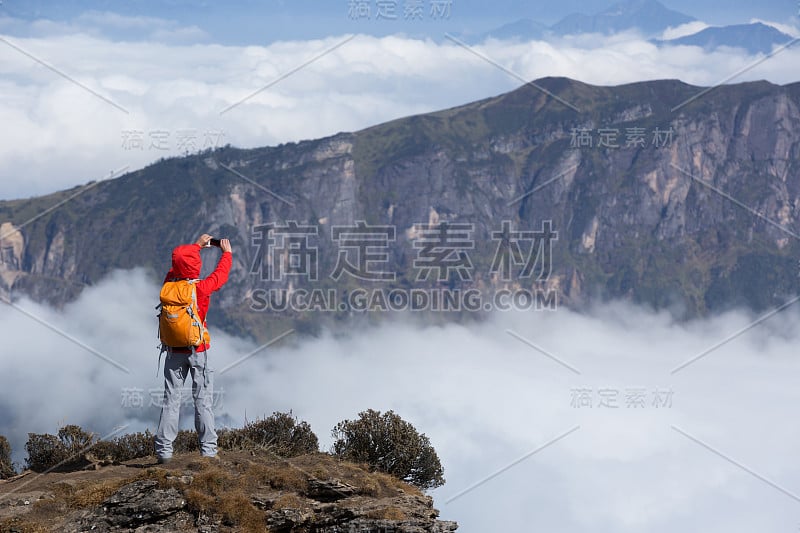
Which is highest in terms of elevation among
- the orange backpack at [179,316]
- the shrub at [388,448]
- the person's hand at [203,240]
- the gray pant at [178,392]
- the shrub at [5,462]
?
the person's hand at [203,240]

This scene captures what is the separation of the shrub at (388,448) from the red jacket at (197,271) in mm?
6861

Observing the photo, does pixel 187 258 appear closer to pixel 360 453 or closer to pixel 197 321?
pixel 197 321

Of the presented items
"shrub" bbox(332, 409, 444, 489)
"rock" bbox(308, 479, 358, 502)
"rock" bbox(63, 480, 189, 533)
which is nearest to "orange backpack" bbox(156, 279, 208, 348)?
"rock" bbox(63, 480, 189, 533)

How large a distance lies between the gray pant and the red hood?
1.95m

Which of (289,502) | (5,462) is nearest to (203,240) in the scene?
(289,502)

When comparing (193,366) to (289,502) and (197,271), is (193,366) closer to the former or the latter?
(197,271)

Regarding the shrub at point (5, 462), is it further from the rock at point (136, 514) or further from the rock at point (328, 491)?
the rock at point (328, 491)

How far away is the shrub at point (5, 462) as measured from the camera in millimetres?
34684

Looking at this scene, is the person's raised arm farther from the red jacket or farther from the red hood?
the red hood

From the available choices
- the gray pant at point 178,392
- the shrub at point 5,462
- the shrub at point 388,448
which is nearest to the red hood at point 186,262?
the gray pant at point 178,392

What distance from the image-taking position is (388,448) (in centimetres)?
3484

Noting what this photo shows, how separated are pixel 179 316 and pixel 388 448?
8.73m

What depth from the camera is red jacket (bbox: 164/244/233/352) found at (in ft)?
95.2

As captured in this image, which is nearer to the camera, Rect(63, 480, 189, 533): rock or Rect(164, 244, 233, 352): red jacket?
Rect(63, 480, 189, 533): rock
